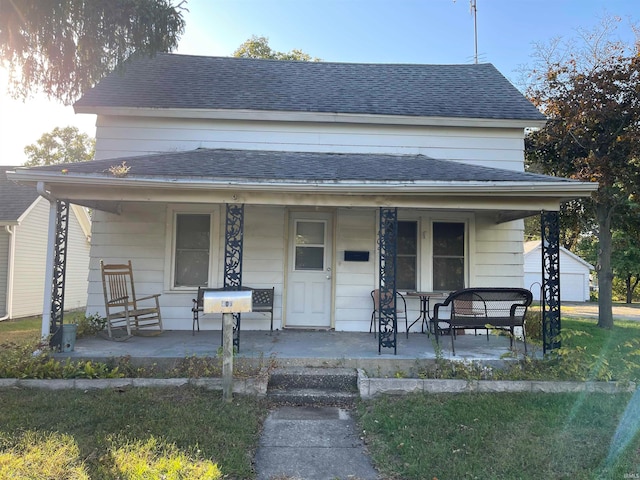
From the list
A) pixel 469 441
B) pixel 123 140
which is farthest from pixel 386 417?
pixel 123 140

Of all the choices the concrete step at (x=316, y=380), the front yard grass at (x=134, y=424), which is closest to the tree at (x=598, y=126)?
the concrete step at (x=316, y=380)

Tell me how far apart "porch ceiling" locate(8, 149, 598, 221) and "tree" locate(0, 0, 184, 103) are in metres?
2.72

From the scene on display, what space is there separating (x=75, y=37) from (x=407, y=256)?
718 cm

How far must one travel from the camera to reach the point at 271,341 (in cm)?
603

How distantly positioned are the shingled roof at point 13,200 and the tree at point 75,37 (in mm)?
5855

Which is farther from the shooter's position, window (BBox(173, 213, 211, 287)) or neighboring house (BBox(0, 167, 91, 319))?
neighboring house (BBox(0, 167, 91, 319))

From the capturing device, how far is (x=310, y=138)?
757 centimetres

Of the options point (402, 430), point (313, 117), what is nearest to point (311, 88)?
point (313, 117)

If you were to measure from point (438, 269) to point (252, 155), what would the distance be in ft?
13.2

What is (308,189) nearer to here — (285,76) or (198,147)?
(198,147)

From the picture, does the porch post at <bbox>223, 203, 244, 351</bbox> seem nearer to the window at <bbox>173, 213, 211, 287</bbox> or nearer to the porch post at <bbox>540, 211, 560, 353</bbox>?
the window at <bbox>173, 213, 211, 287</bbox>

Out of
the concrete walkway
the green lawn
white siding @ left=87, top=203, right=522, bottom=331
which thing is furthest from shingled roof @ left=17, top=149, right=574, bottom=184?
the concrete walkway

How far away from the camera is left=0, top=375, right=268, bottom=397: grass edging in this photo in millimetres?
4359

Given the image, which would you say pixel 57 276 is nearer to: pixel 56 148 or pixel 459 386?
pixel 459 386
